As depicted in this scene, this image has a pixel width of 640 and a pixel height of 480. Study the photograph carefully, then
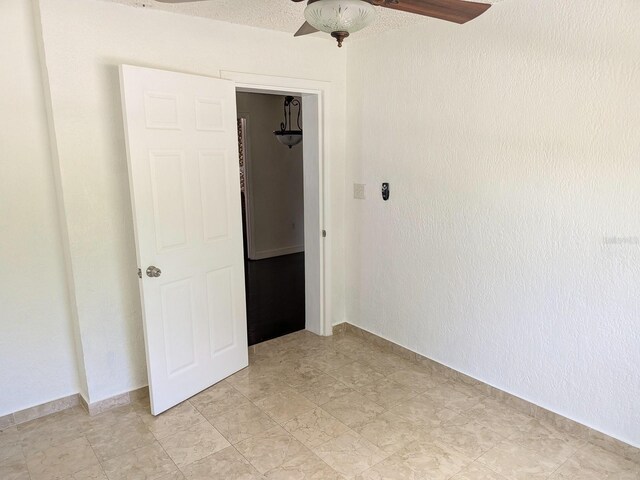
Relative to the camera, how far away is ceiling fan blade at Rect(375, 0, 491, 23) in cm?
161

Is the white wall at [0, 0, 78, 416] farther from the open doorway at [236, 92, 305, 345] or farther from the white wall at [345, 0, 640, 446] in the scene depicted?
the open doorway at [236, 92, 305, 345]

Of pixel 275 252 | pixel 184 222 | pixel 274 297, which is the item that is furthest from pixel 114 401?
pixel 275 252

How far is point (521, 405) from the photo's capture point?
8.77 ft

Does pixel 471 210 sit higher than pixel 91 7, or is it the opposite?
pixel 91 7

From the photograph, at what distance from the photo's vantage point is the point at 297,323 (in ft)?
13.4

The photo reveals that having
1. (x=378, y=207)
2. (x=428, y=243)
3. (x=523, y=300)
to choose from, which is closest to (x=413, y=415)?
(x=523, y=300)

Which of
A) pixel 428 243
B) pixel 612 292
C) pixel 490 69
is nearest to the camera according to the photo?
pixel 612 292

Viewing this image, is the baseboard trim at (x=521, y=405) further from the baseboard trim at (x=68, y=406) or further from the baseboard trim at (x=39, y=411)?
the baseboard trim at (x=39, y=411)

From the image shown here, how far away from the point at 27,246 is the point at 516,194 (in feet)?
8.82

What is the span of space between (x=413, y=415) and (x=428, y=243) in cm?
109

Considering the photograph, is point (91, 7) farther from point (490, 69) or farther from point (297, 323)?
point (297, 323)

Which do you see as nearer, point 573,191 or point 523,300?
point 573,191

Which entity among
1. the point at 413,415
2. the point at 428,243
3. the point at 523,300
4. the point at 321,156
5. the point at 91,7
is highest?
the point at 91,7

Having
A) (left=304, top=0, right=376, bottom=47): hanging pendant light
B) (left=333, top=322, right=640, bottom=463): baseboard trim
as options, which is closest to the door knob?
(left=304, top=0, right=376, bottom=47): hanging pendant light
